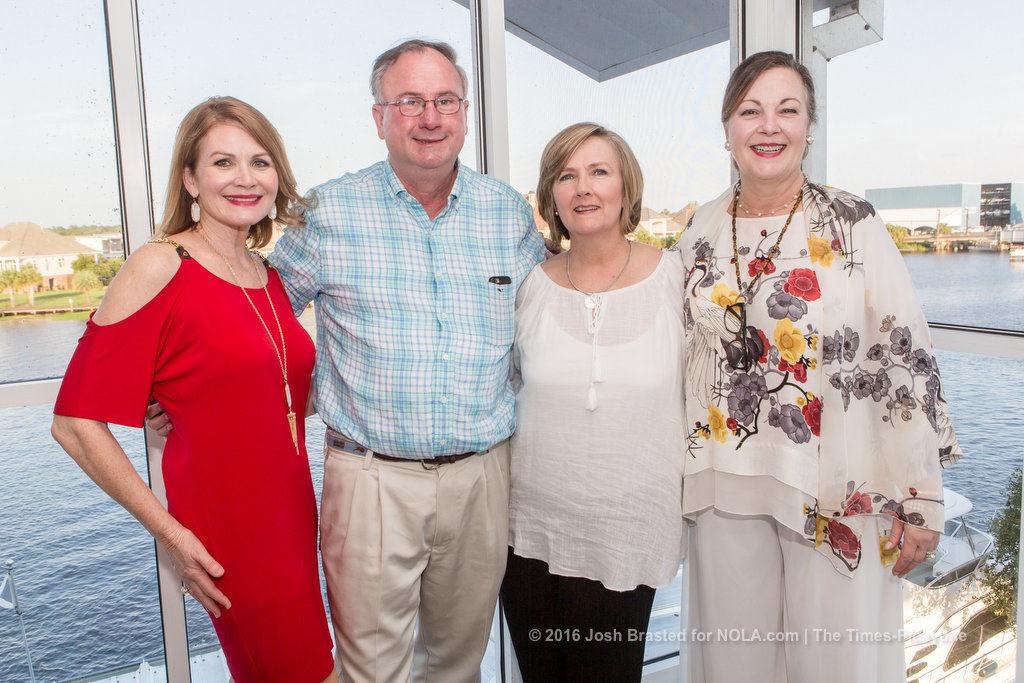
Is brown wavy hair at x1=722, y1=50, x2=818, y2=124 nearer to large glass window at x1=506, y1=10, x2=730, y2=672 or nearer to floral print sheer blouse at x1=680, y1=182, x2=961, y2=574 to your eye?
floral print sheer blouse at x1=680, y1=182, x2=961, y2=574

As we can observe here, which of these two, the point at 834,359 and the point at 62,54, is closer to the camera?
the point at 834,359

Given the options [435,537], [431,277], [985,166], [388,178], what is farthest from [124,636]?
[985,166]

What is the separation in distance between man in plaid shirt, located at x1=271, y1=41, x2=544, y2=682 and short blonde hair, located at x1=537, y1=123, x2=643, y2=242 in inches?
9.1

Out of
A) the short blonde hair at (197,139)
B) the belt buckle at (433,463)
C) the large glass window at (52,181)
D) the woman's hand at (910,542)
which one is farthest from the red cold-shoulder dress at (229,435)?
the woman's hand at (910,542)

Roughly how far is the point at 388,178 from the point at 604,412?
815 mm

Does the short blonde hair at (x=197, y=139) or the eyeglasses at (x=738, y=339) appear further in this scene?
the eyeglasses at (x=738, y=339)

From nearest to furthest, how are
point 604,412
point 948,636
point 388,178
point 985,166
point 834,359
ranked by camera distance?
point 834,359 → point 604,412 → point 388,178 → point 985,166 → point 948,636

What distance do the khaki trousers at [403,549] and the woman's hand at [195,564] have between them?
34cm

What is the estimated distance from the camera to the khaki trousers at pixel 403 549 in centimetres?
170

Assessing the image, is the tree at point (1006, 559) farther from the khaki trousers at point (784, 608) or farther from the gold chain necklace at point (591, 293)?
the gold chain necklace at point (591, 293)

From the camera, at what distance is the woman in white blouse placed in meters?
1.68

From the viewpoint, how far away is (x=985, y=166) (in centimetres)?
193

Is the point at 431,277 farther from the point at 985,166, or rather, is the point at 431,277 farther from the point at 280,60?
the point at 985,166

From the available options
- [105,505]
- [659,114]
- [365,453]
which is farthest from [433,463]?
[659,114]
